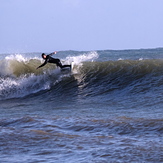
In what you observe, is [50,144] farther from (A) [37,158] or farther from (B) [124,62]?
(B) [124,62]

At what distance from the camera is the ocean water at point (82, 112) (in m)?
5.88

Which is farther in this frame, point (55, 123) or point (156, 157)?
point (55, 123)

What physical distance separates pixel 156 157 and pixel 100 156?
2.52 ft

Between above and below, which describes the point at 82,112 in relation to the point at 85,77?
below

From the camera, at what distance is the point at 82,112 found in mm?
10219

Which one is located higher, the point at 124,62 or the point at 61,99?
the point at 124,62

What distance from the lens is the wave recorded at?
45.9ft

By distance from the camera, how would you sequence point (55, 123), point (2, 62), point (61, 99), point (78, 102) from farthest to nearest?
point (2, 62)
point (61, 99)
point (78, 102)
point (55, 123)

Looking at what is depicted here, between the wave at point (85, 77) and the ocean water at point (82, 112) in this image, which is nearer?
the ocean water at point (82, 112)

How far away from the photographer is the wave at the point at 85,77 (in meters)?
14.0

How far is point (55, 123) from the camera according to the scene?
839cm

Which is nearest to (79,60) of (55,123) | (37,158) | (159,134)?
(55,123)

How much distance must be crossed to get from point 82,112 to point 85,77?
5999mm

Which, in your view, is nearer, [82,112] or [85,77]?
[82,112]
